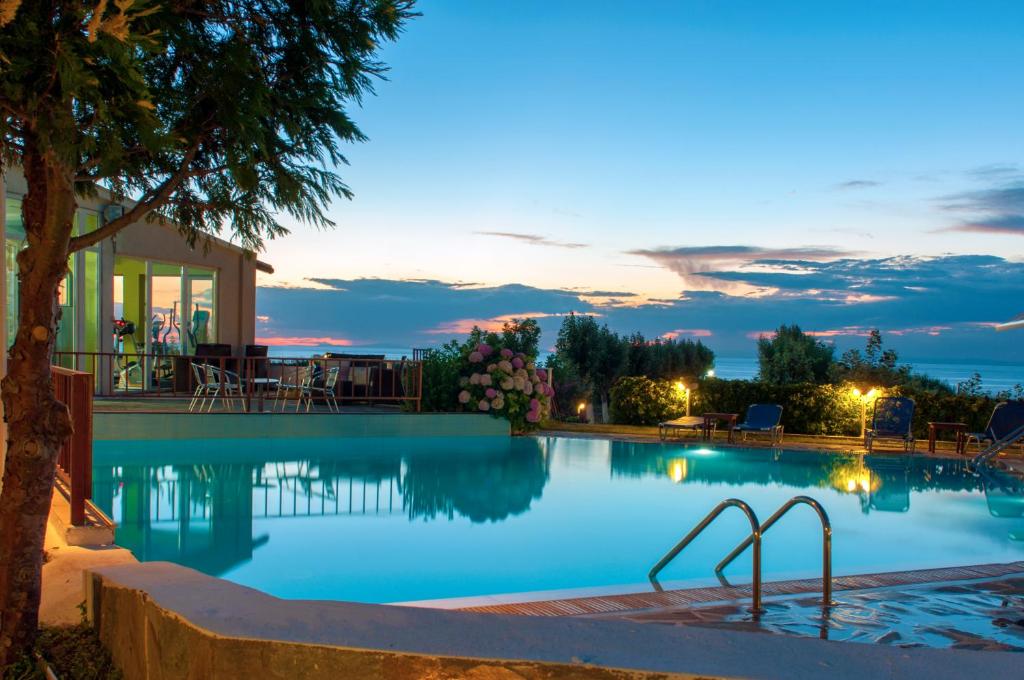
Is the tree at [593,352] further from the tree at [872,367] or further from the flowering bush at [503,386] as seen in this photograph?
the flowering bush at [503,386]

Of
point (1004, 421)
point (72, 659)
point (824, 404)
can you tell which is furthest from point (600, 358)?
point (72, 659)

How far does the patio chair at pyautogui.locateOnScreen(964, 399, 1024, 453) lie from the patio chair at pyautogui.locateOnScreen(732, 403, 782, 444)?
9.47 feet

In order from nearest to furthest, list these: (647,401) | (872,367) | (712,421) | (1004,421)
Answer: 1. (1004,421)
2. (712,421)
3. (647,401)
4. (872,367)

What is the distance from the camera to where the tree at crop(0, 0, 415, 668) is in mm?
2523

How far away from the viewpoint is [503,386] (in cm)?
1466

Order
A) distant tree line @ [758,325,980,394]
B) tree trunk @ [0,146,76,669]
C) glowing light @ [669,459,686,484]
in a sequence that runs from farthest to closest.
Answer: distant tree line @ [758,325,980,394], glowing light @ [669,459,686,484], tree trunk @ [0,146,76,669]

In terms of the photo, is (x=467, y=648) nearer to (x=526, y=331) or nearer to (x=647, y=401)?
(x=647, y=401)

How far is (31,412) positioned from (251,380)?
10.5m

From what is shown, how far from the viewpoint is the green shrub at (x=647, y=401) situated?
16.2 metres

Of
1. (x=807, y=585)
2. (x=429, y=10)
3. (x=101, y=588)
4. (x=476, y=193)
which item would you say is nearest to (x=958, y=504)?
(x=807, y=585)

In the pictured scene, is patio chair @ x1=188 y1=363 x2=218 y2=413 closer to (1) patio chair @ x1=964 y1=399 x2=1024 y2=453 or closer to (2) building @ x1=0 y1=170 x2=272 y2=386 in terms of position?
(2) building @ x1=0 y1=170 x2=272 y2=386

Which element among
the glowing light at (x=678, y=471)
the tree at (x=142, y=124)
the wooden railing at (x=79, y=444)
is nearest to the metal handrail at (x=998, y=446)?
the glowing light at (x=678, y=471)

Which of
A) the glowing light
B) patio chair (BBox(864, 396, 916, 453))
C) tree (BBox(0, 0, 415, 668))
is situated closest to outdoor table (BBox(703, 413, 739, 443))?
the glowing light

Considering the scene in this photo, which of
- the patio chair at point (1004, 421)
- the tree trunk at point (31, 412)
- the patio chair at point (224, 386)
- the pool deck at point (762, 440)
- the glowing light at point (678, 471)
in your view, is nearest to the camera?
the tree trunk at point (31, 412)
